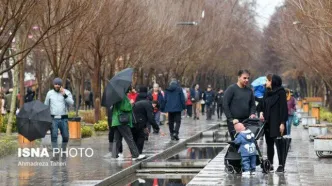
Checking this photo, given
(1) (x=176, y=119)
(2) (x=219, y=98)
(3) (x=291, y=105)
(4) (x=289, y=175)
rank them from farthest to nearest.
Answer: (2) (x=219, y=98), (1) (x=176, y=119), (3) (x=291, y=105), (4) (x=289, y=175)

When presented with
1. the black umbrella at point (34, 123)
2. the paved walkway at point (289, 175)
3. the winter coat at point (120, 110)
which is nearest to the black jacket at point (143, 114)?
the winter coat at point (120, 110)

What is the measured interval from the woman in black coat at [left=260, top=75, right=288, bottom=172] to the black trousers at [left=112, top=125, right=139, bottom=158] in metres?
3.78

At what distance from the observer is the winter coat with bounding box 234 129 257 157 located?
1453 cm

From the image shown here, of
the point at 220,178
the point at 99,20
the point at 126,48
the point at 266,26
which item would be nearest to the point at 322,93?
the point at 266,26

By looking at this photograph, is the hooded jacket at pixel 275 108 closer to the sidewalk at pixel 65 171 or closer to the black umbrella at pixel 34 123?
the sidewalk at pixel 65 171

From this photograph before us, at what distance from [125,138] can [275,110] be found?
4.20 m

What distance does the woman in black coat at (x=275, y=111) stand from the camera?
14969 mm

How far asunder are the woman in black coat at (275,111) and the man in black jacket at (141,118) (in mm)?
4585

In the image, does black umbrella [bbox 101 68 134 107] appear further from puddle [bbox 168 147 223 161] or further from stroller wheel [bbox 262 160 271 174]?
stroller wheel [bbox 262 160 271 174]

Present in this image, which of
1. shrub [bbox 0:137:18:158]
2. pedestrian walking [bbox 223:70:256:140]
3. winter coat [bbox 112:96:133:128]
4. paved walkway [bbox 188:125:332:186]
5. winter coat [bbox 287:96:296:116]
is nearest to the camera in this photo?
paved walkway [bbox 188:125:332:186]

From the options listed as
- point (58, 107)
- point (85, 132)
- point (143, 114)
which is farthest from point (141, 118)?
point (85, 132)

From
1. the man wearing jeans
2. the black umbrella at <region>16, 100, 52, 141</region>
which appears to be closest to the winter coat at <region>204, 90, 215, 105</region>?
the man wearing jeans

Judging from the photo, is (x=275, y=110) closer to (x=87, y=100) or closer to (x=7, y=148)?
(x=7, y=148)

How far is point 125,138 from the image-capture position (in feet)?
59.6
